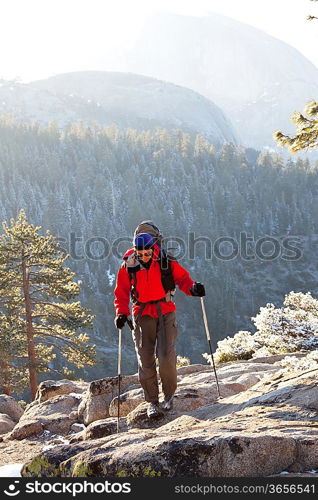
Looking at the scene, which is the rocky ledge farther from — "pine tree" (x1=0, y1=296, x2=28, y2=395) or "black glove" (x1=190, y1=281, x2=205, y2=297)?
"pine tree" (x1=0, y1=296, x2=28, y2=395)

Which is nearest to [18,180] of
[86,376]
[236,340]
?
[86,376]

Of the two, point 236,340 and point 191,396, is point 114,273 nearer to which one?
point 236,340

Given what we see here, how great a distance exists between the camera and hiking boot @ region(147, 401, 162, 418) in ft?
22.9

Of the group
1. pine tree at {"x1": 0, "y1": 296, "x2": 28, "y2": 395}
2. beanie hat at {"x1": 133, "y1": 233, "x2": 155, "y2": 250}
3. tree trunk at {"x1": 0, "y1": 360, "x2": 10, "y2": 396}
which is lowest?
tree trunk at {"x1": 0, "y1": 360, "x2": 10, "y2": 396}

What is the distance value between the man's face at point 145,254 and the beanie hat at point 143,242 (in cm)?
4

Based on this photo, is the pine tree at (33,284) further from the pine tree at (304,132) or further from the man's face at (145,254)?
the man's face at (145,254)

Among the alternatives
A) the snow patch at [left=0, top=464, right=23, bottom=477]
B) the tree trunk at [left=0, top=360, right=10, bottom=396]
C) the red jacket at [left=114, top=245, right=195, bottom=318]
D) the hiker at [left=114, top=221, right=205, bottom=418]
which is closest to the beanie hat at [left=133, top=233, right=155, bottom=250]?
the hiker at [left=114, top=221, right=205, bottom=418]

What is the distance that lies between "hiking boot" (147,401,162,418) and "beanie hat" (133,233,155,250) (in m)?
2.36

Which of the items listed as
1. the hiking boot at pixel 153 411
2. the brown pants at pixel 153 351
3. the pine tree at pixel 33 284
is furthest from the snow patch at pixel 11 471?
the pine tree at pixel 33 284

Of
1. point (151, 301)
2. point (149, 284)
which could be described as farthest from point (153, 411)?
point (149, 284)

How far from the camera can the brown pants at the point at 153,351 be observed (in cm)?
693

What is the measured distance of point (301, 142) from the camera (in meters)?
9.24

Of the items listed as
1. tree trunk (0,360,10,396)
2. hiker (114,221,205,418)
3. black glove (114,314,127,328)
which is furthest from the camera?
tree trunk (0,360,10,396)

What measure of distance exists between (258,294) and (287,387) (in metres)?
133
